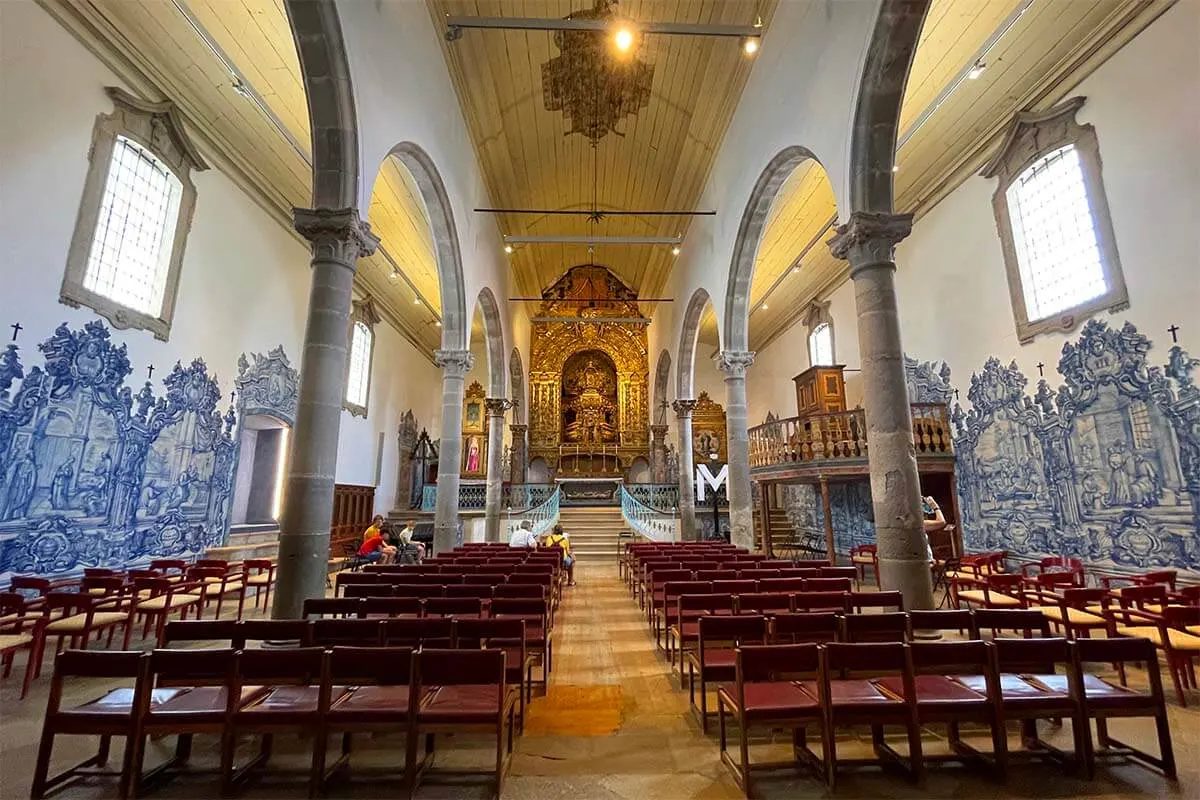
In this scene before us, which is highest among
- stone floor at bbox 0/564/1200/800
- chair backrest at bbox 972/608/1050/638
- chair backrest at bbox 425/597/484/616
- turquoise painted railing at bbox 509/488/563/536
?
turquoise painted railing at bbox 509/488/563/536

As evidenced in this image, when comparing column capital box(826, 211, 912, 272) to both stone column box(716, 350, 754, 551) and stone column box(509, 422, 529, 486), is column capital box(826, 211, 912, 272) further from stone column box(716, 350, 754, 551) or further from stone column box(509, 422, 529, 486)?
stone column box(509, 422, 529, 486)

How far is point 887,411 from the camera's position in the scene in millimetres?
5004

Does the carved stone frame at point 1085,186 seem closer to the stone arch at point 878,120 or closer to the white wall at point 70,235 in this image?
the stone arch at point 878,120

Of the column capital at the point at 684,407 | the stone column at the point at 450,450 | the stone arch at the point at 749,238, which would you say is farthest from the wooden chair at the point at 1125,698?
the column capital at the point at 684,407

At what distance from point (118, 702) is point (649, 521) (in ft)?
38.2

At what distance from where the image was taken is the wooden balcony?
8.97m

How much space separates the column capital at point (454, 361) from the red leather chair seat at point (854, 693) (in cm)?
875

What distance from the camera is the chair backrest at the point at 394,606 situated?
3.96 metres

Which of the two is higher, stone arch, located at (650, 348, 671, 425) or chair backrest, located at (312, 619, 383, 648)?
stone arch, located at (650, 348, 671, 425)

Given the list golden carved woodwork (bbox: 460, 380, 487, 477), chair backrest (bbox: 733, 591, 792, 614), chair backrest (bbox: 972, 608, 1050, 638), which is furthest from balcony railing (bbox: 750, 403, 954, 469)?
golden carved woodwork (bbox: 460, 380, 487, 477)

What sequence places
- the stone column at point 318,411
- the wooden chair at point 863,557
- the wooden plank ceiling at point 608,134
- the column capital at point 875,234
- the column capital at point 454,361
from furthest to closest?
the column capital at point 454,361 < the wooden plank ceiling at point 608,134 < the wooden chair at point 863,557 < the column capital at point 875,234 < the stone column at point 318,411

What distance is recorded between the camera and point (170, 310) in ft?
25.5

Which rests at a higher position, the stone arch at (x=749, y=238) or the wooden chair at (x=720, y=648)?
the stone arch at (x=749, y=238)

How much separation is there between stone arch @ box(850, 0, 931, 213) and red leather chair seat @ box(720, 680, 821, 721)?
500 centimetres
